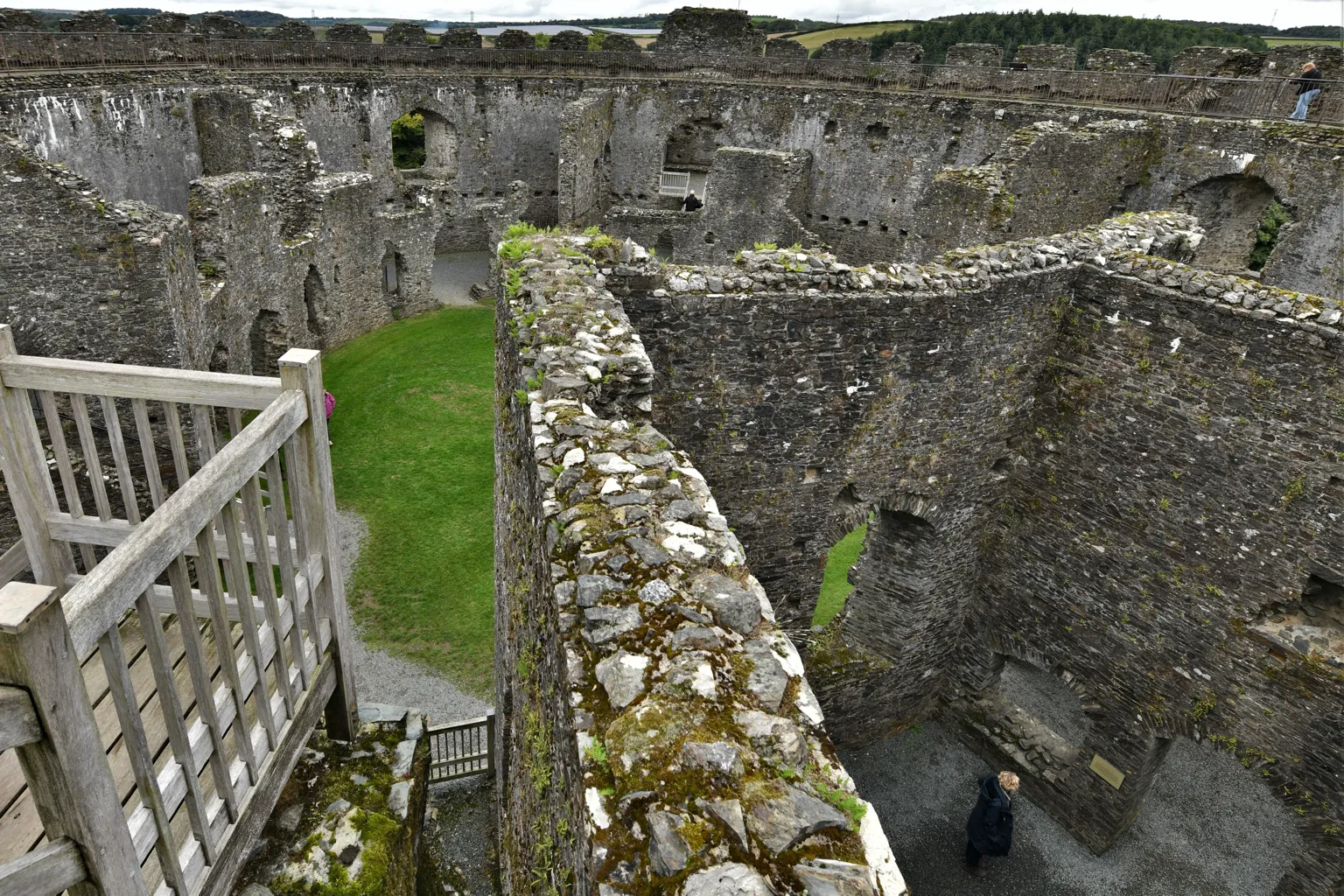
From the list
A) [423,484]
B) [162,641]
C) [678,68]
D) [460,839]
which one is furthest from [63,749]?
[678,68]

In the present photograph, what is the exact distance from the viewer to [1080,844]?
934 centimetres

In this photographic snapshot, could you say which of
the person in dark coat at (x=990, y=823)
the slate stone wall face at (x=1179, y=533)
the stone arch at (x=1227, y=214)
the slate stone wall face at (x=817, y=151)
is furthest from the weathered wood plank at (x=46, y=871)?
the stone arch at (x=1227, y=214)

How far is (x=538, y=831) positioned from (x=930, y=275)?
5.80 metres

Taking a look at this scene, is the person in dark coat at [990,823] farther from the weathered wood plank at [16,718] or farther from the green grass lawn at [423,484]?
the weathered wood plank at [16,718]

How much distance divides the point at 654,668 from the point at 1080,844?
8.46 m

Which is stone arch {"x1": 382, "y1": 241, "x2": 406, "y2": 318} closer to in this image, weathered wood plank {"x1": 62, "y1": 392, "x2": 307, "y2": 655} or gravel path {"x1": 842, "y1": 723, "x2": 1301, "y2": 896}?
gravel path {"x1": 842, "y1": 723, "x2": 1301, "y2": 896}

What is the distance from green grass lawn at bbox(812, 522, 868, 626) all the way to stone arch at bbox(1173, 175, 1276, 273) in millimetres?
8655

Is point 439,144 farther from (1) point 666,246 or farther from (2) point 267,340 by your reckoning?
(2) point 267,340

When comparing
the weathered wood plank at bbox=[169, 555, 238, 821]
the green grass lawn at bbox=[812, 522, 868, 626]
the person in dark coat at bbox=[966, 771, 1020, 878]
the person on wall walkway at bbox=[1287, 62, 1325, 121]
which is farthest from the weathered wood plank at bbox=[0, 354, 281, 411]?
the person on wall walkway at bbox=[1287, 62, 1325, 121]

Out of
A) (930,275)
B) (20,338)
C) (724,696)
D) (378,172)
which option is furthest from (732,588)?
(378,172)

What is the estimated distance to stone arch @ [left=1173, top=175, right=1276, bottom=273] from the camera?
15.7 metres

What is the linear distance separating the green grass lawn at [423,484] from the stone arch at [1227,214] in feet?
45.5

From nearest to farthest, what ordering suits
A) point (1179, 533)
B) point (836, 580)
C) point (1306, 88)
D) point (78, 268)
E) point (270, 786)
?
point (270, 786) → point (1179, 533) → point (78, 268) → point (836, 580) → point (1306, 88)

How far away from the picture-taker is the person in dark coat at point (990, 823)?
854 cm
